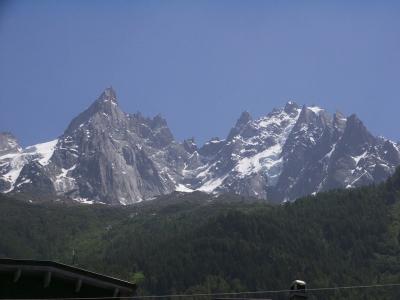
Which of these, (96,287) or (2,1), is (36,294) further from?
(2,1)

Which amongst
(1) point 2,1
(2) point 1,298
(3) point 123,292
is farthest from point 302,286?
(1) point 2,1

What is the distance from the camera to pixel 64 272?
30.3 m

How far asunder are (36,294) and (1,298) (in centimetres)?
133

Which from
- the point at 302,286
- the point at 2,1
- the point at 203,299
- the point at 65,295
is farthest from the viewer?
the point at 203,299

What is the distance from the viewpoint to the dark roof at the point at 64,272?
29.5 meters

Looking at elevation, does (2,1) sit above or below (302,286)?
above

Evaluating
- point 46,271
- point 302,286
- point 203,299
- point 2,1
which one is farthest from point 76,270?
point 203,299

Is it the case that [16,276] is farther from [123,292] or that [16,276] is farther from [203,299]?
[203,299]

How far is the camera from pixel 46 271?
98.4 ft

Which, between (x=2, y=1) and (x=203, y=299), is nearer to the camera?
(x=2, y=1)

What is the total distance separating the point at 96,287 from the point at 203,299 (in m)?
172

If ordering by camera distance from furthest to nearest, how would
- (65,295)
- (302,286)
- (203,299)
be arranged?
(203,299), (65,295), (302,286)

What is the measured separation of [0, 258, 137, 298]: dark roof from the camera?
29.5m

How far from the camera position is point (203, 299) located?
200 meters
